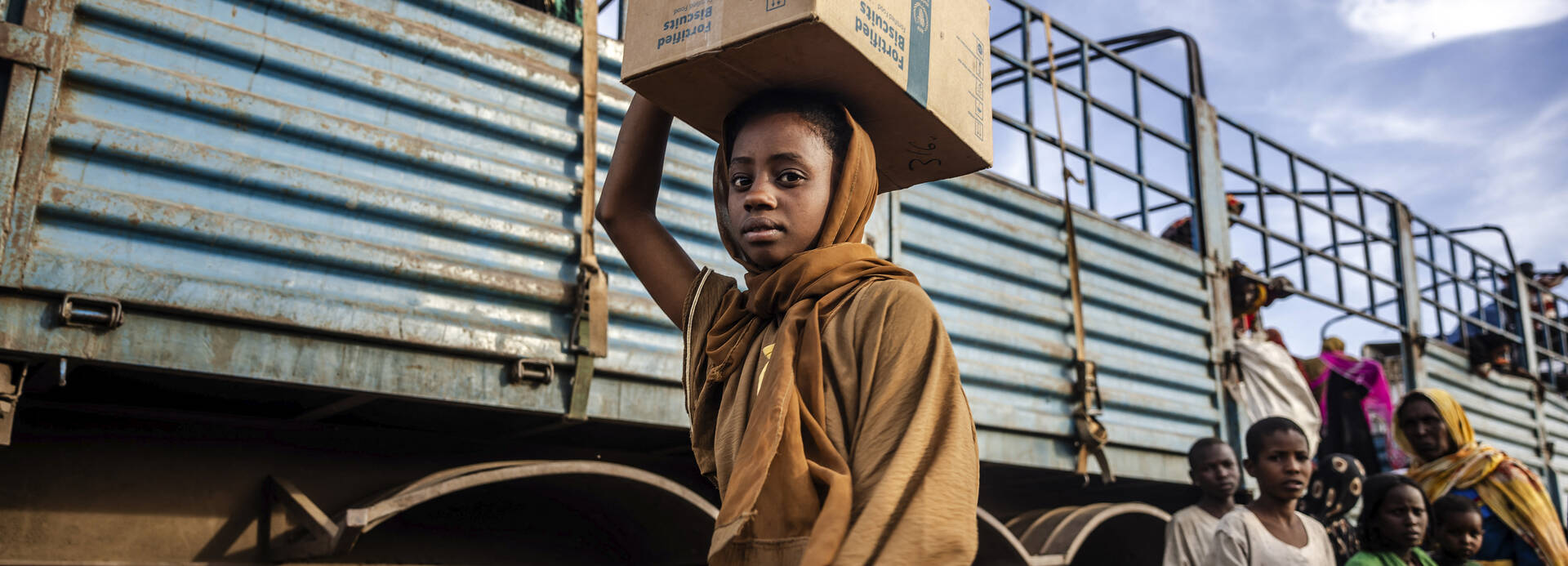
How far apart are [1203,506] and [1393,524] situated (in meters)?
0.70

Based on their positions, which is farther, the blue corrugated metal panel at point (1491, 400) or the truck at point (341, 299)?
the blue corrugated metal panel at point (1491, 400)

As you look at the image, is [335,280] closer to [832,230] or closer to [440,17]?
[440,17]

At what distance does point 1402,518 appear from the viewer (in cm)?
412

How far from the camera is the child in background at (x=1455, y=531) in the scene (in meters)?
4.57

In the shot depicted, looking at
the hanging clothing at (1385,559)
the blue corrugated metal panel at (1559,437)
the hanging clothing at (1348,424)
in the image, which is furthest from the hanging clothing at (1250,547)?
the blue corrugated metal panel at (1559,437)

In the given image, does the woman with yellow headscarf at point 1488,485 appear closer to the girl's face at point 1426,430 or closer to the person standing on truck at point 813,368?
the girl's face at point 1426,430

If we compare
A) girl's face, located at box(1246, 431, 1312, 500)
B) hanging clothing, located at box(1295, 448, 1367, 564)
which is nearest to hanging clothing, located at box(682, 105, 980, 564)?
girl's face, located at box(1246, 431, 1312, 500)

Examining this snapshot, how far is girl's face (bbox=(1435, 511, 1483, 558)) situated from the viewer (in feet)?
15.0

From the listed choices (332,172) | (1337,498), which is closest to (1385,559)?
(1337,498)

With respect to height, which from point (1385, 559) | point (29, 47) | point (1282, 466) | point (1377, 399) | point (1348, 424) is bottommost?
point (1385, 559)

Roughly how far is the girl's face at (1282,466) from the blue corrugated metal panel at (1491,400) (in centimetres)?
398

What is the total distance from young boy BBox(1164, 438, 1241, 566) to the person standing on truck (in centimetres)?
300

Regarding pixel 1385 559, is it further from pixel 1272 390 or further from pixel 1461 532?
pixel 1272 390

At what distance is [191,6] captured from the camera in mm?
2830
